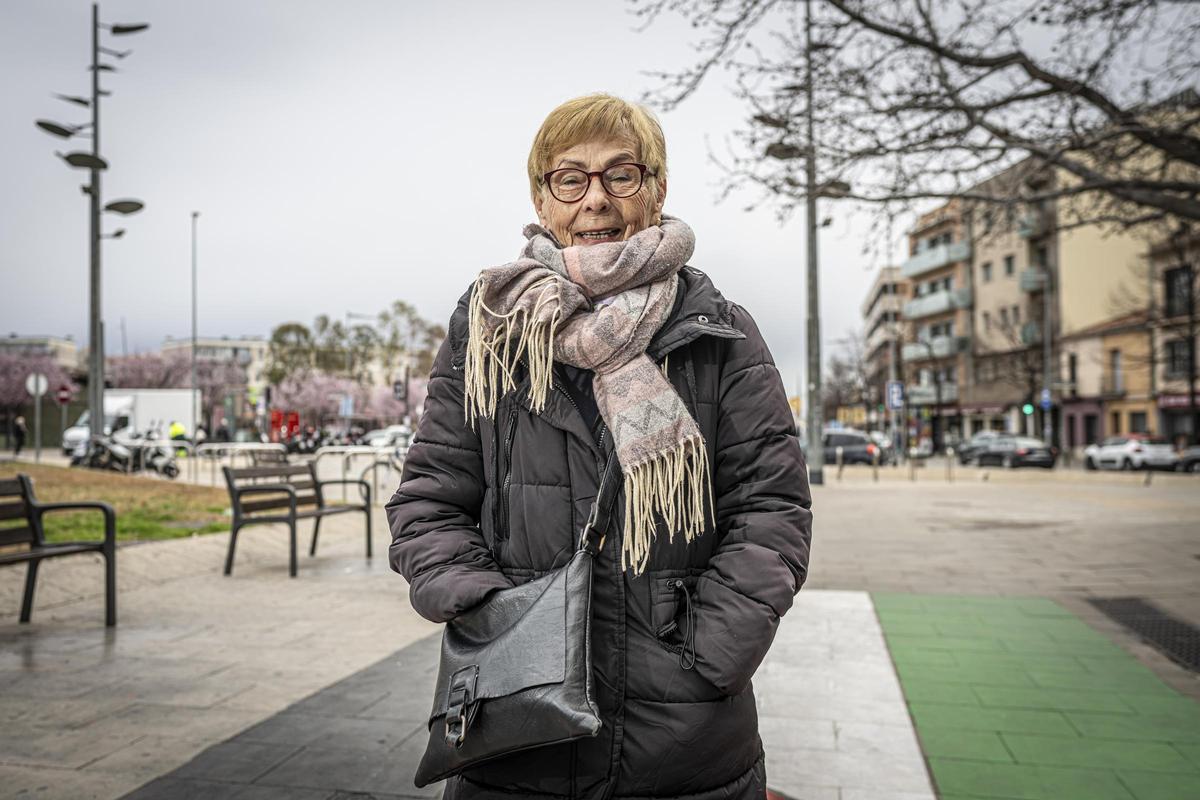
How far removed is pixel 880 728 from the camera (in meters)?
3.98

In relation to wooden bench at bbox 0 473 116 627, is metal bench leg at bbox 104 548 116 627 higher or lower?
lower

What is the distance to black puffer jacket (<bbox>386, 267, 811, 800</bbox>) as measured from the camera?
165cm

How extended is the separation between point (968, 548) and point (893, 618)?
435 cm

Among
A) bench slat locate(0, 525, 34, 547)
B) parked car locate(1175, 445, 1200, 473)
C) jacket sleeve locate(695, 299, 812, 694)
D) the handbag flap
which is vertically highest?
jacket sleeve locate(695, 299, 812, 694)

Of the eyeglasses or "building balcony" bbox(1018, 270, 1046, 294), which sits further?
"building balcony" bbox(1018, 270, 1046, 294)

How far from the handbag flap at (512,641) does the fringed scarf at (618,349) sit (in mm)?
175

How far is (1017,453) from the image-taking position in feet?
122

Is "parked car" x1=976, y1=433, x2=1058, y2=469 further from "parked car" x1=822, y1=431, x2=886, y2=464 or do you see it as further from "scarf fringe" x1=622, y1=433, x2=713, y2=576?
"scarf fringe" x1=622, y1=433, x2=713, y2=576

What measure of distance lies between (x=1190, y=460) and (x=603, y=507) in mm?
37996

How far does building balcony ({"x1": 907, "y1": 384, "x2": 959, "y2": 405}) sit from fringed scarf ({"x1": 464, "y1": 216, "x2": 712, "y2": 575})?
221 feet

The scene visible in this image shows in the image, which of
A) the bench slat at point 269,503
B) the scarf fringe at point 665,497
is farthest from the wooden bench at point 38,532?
the scarf fringe at point 665,497

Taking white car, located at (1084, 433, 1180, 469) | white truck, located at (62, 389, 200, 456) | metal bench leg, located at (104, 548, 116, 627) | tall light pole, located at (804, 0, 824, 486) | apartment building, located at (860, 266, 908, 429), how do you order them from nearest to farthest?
metal bench leg, located at (104, 548, 116, 627), tall light pole, located at (804, 0, 824, 486), white car, located at (1084, 433, 1180, 469), white truck, located at (62, 389, 200, 456), apartment building, located at (860, 266, 908, 429)

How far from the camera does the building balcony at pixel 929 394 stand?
214ft

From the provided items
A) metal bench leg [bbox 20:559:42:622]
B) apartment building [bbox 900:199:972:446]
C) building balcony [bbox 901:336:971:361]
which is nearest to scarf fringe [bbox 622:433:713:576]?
metal bench leg [bbox 20:559:42:622]
